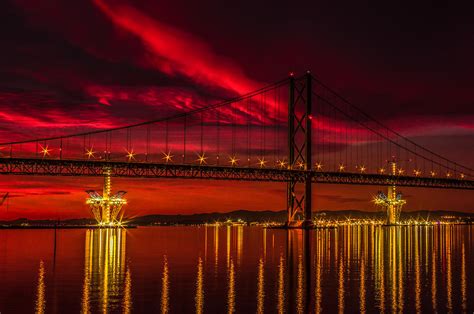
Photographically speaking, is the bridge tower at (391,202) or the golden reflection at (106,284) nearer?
the golden reflection at (106,284)

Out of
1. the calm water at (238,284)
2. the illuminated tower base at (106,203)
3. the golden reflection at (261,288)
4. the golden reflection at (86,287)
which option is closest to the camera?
the golden reflection at (86,287)

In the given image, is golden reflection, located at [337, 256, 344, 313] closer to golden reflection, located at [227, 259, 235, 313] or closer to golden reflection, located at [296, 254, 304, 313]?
golden reflection, located at [296, 254, 304, 313]

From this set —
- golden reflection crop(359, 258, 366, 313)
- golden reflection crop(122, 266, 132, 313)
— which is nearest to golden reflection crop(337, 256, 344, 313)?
golden reflection crop(359, 258, 366, 313)

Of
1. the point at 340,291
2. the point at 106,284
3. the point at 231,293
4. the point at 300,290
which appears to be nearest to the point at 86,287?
the point at 106,284

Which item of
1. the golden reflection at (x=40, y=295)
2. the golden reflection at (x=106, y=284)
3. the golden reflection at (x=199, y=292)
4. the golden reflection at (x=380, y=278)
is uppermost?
the golden reflection at (x=380, y=278)

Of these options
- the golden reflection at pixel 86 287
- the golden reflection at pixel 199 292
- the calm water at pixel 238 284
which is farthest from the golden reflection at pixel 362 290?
the golden reflection at pixel 86 287

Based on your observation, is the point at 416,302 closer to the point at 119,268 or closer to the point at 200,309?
the point at 200,309

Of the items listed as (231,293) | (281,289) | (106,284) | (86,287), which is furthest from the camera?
(106,284)

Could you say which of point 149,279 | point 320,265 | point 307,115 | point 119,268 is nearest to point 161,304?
point 149,279

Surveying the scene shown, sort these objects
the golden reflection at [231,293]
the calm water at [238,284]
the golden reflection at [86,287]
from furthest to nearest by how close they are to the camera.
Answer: the calm water at [238,284]
the golden reflection at [86,287]
the golden reflection at [231,293]

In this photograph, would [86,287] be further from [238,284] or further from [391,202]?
[391,202]

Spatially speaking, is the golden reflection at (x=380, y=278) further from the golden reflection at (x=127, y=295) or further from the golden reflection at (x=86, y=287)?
the golden reflection at (x=86, y=287)
